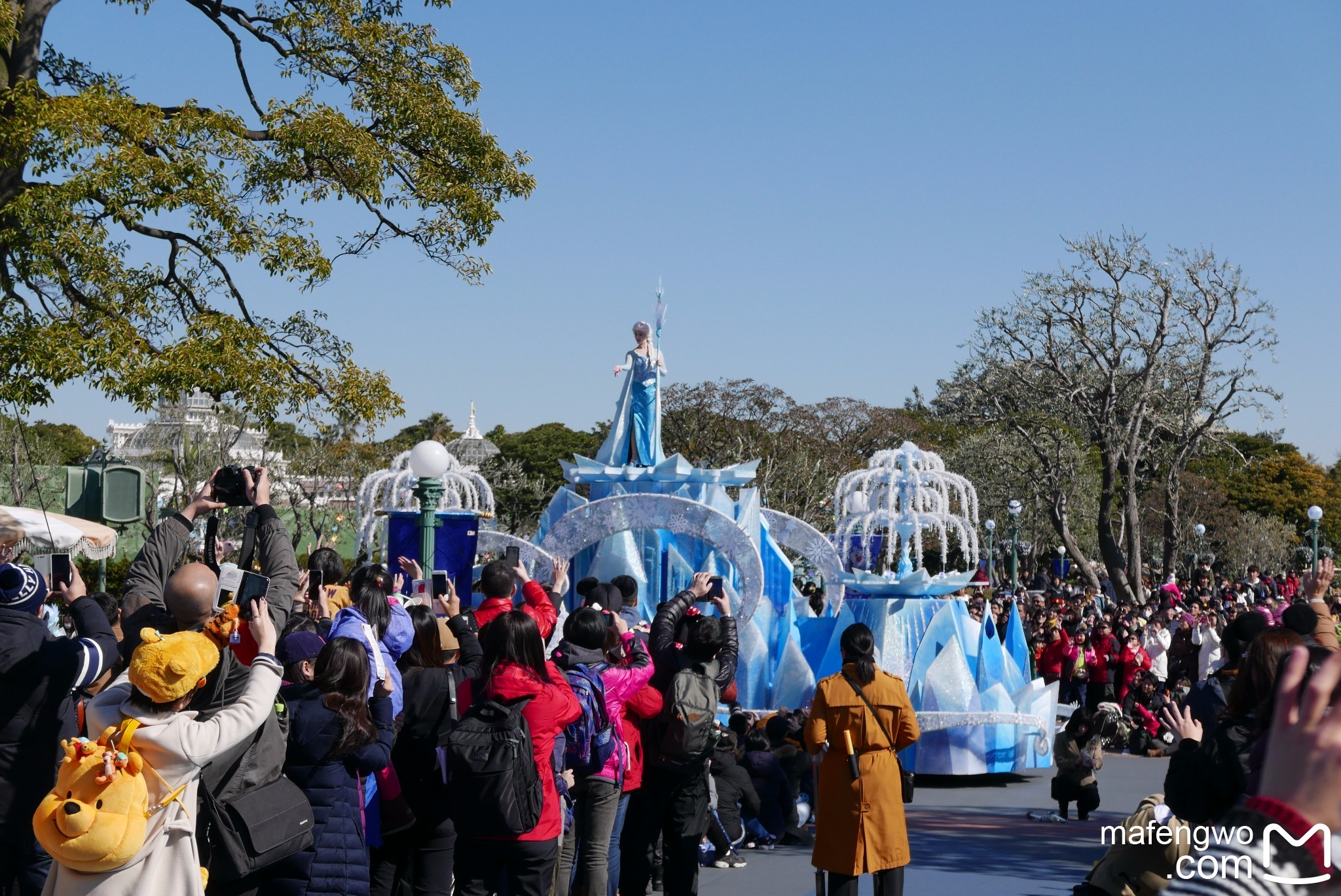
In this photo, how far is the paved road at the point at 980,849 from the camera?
7.41 meters

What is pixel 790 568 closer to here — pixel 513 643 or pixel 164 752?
pixel 513 643

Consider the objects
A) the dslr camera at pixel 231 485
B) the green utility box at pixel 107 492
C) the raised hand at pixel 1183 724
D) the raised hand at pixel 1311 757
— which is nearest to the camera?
the raised hand at pixel 1311 757

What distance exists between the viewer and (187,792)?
11.9ft

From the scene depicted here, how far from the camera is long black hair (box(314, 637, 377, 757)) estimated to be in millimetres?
4316

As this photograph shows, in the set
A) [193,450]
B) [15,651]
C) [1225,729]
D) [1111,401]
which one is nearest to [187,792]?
[15,651]

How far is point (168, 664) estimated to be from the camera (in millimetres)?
3523

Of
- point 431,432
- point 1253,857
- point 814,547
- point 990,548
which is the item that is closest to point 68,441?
point 431,432

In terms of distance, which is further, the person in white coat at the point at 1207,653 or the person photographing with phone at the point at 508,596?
the person in white coat at the point at 1207,653

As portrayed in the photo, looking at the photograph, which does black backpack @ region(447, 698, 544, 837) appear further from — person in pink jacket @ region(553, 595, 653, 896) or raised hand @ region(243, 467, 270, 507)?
raised hand @ region(243, 467, 270, 507)

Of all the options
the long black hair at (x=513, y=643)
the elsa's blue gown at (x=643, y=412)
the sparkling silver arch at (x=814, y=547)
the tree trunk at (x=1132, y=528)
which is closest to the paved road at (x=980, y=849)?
the long black hair at (x=513, y=643)

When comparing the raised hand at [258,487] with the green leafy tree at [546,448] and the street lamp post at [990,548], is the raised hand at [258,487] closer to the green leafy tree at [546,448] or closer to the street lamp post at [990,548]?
the street lamp post at [990,548]

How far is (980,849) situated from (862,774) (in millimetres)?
3310

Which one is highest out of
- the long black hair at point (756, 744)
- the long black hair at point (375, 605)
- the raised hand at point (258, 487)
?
the raised hand at point (258, 487)

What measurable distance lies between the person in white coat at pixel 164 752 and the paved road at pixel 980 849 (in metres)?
4.15
